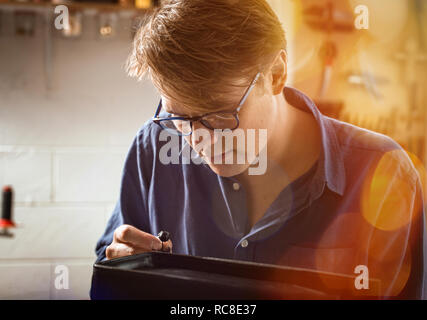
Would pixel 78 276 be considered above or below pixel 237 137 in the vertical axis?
below

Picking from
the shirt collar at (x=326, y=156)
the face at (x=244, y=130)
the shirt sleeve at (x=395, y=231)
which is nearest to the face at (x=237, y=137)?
the face at (x=244, y=130)

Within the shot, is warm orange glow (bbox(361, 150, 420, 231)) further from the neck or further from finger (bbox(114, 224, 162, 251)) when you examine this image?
finger (bbox(114, 224, 162, 251))

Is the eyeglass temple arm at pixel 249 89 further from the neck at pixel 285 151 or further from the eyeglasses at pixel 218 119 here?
the neck at pixel 285 151

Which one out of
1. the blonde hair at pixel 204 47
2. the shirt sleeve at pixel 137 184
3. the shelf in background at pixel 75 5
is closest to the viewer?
the blonde hair at pixel 204 47

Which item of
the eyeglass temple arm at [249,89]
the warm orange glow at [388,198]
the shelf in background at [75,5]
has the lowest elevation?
the warm orange glow at [388,198]

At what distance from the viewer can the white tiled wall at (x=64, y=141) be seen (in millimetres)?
1565

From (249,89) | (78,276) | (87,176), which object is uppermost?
(249,89)

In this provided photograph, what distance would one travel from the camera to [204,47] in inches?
22.1

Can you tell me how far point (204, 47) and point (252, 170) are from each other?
28cm

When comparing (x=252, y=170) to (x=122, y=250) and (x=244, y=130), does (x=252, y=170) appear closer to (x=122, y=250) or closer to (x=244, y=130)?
(x=244, y=130)

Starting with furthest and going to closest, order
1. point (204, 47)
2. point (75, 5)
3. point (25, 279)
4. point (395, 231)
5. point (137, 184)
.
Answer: point (25, 279)
point (75, 5)
point (137, 184)
point (395, 231)
point (204, 47)

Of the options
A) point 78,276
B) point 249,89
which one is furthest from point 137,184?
point 78,276

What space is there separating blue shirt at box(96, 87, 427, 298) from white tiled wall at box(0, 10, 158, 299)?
2.82 ft

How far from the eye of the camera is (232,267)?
48cm
